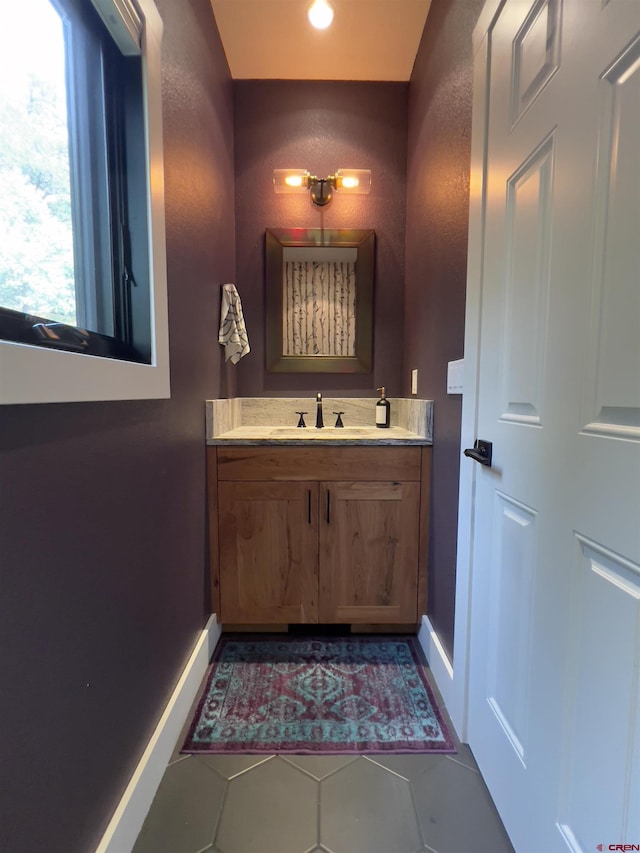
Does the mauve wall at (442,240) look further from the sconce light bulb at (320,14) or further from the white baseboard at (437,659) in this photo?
the sconce light bulb at (320,14)

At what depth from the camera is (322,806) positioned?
958mm

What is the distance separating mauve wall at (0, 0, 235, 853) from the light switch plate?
3.07 ft

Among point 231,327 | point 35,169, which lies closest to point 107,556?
point 35,169

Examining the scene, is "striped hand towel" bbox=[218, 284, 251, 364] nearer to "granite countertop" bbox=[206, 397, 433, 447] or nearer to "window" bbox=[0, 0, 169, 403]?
"granite countertop" bbox=[206, 397, 433, 447]

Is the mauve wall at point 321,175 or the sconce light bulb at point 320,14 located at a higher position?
the sconce light bulb at point 320,14

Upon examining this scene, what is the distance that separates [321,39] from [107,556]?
7.54 feet

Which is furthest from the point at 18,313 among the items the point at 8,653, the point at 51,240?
the point at 8,653

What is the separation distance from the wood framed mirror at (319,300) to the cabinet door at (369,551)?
0.78 m

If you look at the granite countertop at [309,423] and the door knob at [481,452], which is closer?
the door knob at [481,452]

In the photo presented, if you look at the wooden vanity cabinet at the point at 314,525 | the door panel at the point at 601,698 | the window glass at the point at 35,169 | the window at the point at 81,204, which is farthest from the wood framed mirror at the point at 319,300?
the door panel at the point at 601,698

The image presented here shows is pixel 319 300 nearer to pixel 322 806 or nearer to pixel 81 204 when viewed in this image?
pixel 81 204

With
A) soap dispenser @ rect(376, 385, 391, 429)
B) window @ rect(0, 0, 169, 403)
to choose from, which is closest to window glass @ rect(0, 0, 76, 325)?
window @ rect(0, 0, 169, 403)

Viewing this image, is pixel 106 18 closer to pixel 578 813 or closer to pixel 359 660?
pixel 578 813

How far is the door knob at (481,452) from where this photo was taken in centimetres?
99
